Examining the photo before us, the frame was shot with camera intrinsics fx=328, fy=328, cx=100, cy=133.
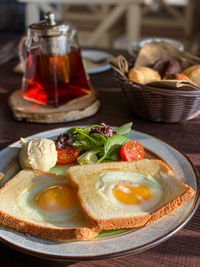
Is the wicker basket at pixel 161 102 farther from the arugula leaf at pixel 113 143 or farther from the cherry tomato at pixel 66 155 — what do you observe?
the cherry tomato at pixel 66 155

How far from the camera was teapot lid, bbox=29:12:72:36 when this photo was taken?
4.41 ft

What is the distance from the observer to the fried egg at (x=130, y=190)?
2.69 ft


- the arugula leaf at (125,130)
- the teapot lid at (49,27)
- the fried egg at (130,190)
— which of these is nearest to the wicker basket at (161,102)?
the arugula leaf at (125,130)

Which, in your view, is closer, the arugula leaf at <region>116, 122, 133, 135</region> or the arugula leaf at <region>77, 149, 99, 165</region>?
the arugula leaf at <region>77, 149, 99, 165</region>

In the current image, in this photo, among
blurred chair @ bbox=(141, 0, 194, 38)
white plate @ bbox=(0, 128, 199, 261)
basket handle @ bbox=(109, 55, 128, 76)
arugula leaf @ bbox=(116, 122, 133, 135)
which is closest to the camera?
white plate @ bbox=(0, 128, 199, 261)

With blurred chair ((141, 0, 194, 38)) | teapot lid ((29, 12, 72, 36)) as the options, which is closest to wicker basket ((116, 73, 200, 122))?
teapot lid ((29, 12, 72, 36))

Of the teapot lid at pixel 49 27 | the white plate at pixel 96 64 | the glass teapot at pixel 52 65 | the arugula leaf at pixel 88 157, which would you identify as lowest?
the arugula leaf at pixel 88 157

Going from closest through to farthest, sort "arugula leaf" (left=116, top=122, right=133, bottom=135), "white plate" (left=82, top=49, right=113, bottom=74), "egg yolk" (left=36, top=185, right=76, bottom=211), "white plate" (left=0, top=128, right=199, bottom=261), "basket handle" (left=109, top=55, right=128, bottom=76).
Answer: "white plate" (left=0, top=128, right=199, bottom=261) < "egg yolk" (left=36, top=185, right=76, bottom=211) < "arugula leaf" (left=116, top=122, right=133, bottom=135) < "basket handle" (left=109, top=55, right=128, bottom=76) < "white plate" (left=82, top=49, right=113, bottom=74)

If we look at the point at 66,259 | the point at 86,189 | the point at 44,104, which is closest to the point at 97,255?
the point at 66,259

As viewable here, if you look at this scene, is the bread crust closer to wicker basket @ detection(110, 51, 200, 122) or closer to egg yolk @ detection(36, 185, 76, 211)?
egg yolk @ detection(36, 185, 76, 211)

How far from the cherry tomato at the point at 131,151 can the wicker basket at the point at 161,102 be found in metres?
0.26

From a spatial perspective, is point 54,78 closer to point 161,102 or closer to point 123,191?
point 161,102

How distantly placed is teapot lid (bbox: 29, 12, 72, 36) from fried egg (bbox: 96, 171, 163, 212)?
0.71 metres

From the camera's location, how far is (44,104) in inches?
58.9
